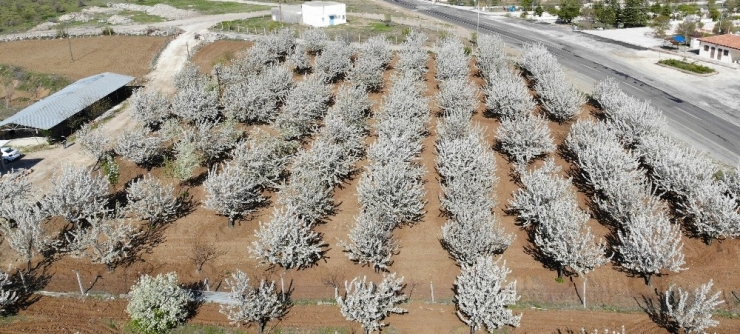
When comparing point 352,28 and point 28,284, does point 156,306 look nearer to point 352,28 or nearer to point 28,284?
point 28,284

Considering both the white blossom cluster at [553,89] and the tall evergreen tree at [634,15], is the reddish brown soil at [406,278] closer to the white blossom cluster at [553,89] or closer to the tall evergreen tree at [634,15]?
the white blossom cluster at [553,89]

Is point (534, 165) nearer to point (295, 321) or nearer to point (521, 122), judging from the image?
point (521, 122)

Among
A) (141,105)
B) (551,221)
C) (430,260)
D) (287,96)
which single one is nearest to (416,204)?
(430,260)

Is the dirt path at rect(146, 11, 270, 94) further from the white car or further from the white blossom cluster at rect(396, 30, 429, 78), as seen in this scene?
the white blossom cluster at rect(396, 30, 429, 78)

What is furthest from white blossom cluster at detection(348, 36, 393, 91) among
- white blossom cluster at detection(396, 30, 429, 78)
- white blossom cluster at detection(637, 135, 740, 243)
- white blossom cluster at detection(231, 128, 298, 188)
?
white blossom cluster at detection(637, 135, 740, 243)

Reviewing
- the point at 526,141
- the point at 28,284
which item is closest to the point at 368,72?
the point at 526,141

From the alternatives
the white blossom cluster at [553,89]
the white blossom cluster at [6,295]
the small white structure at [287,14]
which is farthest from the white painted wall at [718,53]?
the white blossom cluster at [6,295]
